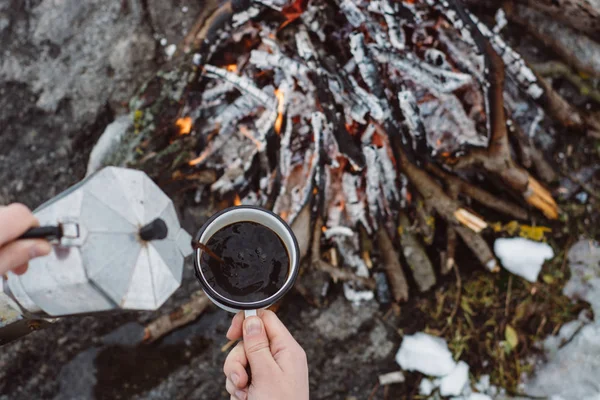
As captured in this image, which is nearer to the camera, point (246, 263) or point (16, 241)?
point (16, 241)

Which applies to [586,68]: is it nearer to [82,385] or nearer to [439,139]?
[439,139]

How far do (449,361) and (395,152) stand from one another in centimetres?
121

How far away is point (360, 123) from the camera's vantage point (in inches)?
92.4

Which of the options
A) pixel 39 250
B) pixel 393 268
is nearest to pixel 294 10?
pixel 393 268

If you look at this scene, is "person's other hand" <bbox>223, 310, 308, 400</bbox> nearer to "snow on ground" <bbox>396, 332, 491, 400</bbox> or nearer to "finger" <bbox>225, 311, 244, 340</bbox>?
"finger" <bbox>225, 311, 244, 340</bbox>

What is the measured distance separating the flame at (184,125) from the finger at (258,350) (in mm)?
1305

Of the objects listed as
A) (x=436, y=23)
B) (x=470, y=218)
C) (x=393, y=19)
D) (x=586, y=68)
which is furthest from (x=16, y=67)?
(x=586, y=68)

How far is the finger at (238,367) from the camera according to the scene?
55.7 inches

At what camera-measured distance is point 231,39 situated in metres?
2.39

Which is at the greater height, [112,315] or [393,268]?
[393,268]

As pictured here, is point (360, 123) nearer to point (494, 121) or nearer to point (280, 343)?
point (494, 121)

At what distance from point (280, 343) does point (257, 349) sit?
3.1 inches

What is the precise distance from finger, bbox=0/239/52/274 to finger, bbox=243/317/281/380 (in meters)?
0.63

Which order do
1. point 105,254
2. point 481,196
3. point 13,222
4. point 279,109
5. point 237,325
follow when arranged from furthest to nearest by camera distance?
point 481,196 < point 279,109 < point 237,325 < point 105,254 < point 13,222
